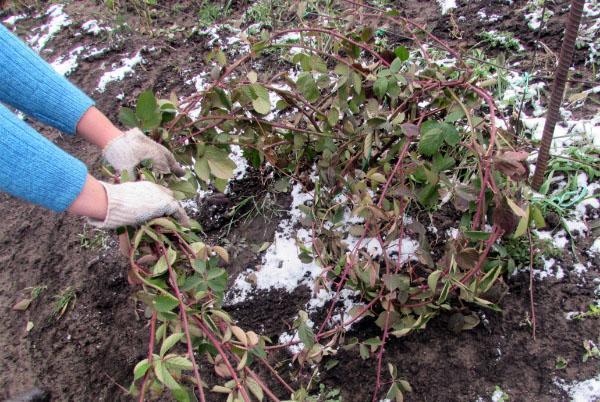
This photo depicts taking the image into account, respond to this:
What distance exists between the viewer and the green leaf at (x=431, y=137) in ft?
4.02

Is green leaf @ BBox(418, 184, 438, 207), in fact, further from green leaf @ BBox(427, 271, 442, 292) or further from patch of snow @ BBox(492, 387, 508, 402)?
patch of snow @ BBox(492, 387, 508, 402)

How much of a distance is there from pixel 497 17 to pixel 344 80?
139 cm

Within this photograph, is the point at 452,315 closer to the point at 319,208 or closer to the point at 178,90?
the point at 319,208

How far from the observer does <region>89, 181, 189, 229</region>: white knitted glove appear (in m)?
1.17

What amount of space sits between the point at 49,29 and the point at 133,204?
2.88 metres

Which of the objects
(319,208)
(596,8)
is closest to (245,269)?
(319,208)

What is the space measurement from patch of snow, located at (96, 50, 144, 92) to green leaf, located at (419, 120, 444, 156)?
2149 millimetres

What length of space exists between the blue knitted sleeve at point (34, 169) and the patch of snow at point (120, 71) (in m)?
1.73

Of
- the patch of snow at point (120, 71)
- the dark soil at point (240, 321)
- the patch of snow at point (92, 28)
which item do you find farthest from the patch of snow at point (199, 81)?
the patch of snow at point (92, 28)

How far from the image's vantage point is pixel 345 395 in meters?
1.42

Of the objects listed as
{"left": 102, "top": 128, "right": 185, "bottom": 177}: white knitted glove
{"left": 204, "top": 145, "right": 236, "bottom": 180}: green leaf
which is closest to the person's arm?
{"left": 102, "top": 128, "right": 185, "bottom": 177}: white knitted glove

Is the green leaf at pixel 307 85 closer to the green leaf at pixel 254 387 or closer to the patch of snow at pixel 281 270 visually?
the patch of snow at pixel 281 270

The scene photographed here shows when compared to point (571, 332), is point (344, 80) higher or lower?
higher

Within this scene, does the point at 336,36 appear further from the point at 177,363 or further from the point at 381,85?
the point at 177,363
